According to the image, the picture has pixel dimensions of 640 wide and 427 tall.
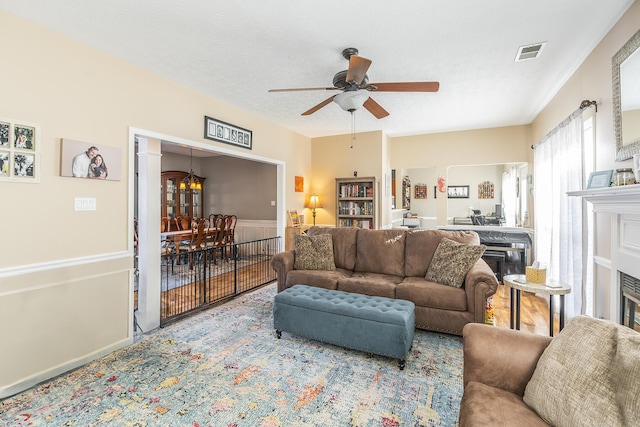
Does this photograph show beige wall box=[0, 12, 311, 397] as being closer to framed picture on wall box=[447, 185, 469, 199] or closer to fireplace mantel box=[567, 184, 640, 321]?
fireplace mantel box=[567, 184, 640, 321]

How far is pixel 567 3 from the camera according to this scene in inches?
84.6

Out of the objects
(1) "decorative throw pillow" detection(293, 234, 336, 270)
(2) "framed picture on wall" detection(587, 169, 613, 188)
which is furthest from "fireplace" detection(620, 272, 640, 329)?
(1) "decorative throw pillow" detection(293, 234, 336, 270)

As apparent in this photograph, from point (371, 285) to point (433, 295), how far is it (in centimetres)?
64

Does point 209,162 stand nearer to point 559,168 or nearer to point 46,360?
point 46,360

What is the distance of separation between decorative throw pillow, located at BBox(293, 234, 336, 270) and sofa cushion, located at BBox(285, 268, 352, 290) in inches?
4.4

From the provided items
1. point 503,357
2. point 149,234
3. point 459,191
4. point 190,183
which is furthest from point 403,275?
point 459,191

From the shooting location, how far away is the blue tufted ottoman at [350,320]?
2396 millimetres

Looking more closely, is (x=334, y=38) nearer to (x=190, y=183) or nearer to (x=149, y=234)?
(x=149, y=234)

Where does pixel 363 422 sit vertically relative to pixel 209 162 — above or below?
below

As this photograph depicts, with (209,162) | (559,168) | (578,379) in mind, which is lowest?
(578,379)

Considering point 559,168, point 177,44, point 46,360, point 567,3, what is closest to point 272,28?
point 177,44

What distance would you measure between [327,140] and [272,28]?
3.98m

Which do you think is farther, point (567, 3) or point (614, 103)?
point (614, 103)

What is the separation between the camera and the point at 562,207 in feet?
11.1
